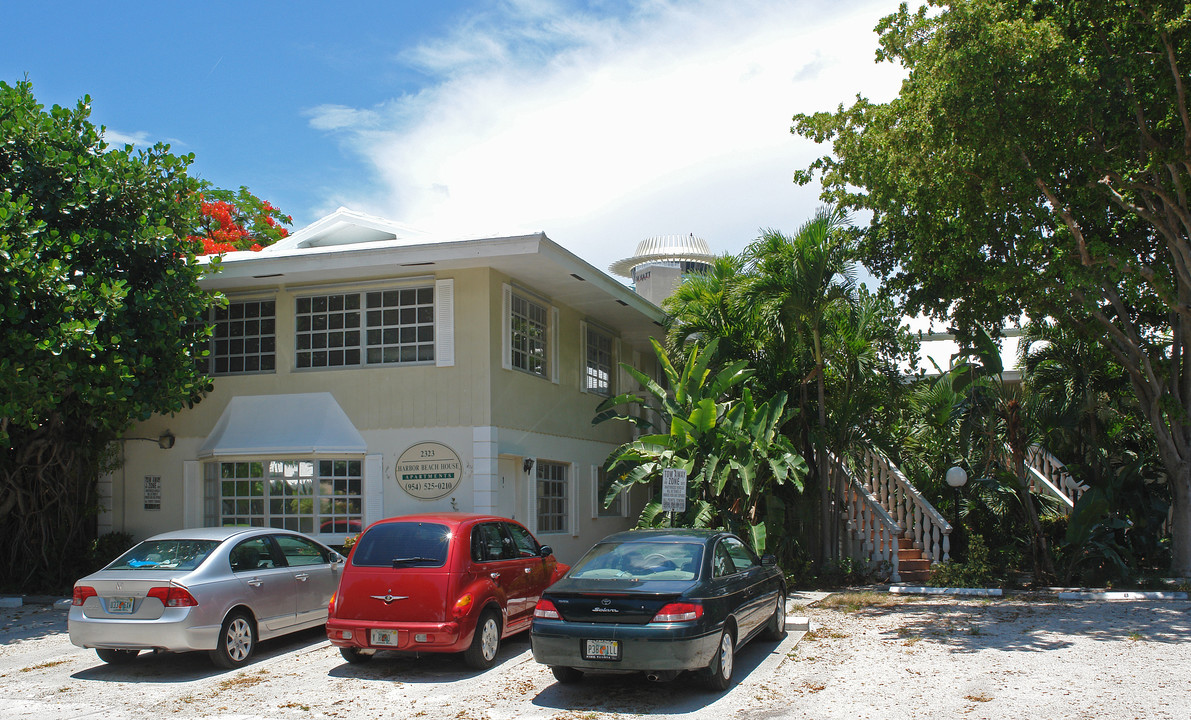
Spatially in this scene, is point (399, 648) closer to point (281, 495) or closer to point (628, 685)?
point (628, 685)

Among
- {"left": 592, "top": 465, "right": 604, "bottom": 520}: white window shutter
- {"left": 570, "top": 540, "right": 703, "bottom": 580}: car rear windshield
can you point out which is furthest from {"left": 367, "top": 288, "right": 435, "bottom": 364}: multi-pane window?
{"left": 570, "top": 540, "right": 703, "bottom": 580}: car rear windshield

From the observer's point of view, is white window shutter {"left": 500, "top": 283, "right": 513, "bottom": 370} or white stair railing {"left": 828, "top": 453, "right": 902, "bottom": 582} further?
white stair railing {"left": 828, "top": 453, "right": 902, "bottom": 582}

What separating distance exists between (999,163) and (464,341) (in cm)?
799

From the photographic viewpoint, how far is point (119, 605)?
8.94 metres

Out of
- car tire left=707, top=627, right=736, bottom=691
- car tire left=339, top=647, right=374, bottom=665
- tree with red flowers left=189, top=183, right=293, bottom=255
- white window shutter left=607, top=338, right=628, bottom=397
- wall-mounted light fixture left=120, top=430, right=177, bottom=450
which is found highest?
tree with red flowers left=189, top=183, right=293, bottom=255

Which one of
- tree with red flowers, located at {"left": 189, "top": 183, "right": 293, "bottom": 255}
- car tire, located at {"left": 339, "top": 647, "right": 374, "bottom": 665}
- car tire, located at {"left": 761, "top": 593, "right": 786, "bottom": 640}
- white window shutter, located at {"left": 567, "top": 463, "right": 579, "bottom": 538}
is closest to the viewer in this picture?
car tire, located at {"left": 339, "top": 647, "right": 374, "bottom": 665}

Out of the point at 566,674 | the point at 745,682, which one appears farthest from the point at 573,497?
the point at 745,682

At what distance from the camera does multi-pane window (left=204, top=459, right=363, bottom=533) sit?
49.3 feet

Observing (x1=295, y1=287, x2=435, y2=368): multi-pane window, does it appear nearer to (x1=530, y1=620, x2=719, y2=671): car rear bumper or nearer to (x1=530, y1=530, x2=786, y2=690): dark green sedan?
(x1=530, y1=530, x2=786, y2=690): dark green sedan

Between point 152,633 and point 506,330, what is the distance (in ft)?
24.3

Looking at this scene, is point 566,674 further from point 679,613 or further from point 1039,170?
point 1039,170

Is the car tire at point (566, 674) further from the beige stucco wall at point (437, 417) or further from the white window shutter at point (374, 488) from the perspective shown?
the white window shutter at point (374, 488)

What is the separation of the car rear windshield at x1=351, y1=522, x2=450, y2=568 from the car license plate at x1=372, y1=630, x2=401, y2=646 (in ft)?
2.07

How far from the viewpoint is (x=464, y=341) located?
14.6m
